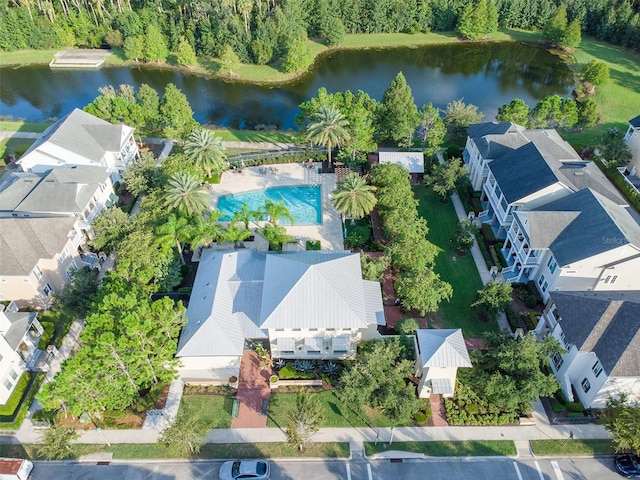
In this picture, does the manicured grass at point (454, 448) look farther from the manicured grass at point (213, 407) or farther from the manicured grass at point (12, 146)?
the manicured grass at point (12, 146)

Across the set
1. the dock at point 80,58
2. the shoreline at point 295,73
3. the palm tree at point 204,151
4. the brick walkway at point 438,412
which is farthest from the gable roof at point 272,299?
the dock at point 80,58

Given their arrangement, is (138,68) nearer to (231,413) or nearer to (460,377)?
(231,413)

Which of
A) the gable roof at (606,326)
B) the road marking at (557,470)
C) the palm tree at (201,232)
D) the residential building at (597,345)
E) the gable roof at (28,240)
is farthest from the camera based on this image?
the palm tree at (201,232)

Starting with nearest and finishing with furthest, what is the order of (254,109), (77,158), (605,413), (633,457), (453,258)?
(633,457)
(605,413)
(453,258)
(77,158)
(254,109)

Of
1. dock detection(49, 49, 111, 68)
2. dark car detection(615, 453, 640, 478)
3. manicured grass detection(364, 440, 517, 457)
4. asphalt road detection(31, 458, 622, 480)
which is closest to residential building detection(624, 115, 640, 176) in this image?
dark car detection(615, 453, 640, 478)

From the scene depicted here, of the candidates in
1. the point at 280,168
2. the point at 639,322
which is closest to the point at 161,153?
the point at 280,168

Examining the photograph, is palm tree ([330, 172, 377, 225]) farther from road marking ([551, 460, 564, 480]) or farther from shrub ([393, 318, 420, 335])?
road marking ([551, 460, 564, 480])

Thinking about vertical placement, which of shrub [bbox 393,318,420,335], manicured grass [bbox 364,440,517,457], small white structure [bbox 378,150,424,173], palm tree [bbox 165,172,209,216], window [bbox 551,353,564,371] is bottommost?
manicured grass [bbox 364,440,517,457]
